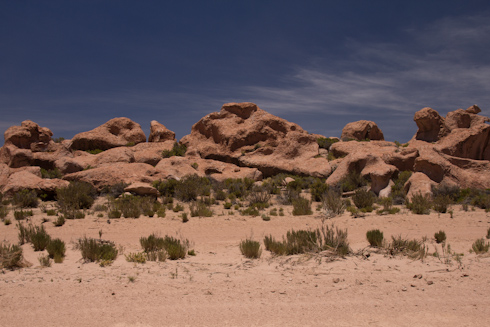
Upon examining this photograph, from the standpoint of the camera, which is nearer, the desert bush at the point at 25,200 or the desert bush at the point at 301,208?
the desert bush at the point at 301,208

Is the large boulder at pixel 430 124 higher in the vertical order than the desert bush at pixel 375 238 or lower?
higher

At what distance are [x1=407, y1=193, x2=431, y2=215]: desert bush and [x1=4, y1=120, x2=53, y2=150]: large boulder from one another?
81.2 feet

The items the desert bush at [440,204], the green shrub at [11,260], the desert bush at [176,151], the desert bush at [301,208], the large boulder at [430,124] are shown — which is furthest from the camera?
the desert bush at [176,151]

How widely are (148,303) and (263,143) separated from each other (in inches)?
862

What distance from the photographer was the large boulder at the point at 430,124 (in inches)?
1069

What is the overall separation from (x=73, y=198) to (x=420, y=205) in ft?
43.2

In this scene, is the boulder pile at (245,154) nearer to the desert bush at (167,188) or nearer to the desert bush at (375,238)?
the desert bush at (167,188)

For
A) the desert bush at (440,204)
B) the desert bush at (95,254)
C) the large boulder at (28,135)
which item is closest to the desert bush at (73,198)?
the desert bush at (95,254)

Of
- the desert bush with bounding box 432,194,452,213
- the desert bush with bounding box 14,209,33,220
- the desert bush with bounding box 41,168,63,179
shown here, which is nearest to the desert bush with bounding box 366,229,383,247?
the desert bush with bounding box 432,194,452,213

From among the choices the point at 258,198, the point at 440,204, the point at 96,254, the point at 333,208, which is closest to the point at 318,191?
the point at 258,198

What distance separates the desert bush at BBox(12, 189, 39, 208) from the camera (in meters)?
16.2

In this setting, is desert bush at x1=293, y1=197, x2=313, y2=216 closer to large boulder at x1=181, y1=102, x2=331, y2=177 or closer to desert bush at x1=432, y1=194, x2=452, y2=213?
desert bush at x1=432, y1=194, x2=452, y2=213

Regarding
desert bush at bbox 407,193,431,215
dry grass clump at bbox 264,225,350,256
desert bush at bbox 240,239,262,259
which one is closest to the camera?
dry grass clump at bbox 264,225,350,256

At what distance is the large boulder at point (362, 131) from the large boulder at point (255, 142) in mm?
6257
